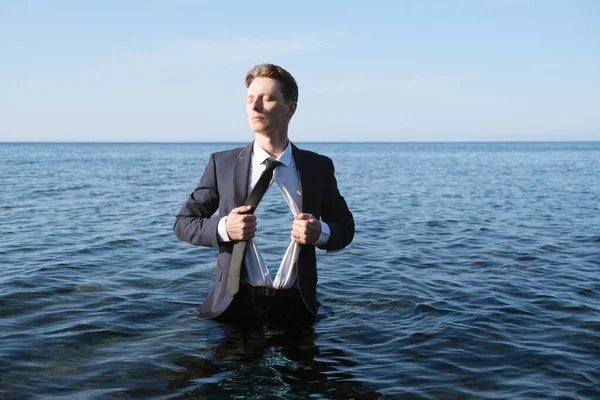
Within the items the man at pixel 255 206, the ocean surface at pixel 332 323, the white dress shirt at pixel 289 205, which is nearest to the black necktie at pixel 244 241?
the man at pixel 255 206

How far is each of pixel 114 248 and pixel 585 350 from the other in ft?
32.5

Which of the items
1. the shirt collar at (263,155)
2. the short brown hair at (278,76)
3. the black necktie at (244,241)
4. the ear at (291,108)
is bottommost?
the black necktie at (244,241)

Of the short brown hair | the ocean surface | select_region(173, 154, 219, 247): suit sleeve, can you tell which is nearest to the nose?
the short brown hair

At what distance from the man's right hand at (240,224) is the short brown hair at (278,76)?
113 centimetres

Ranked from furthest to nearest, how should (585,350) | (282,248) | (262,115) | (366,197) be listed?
1. (366,197)
2. (282,248)
3. (585,350)
4. (262,115)

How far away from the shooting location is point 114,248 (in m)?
12.8

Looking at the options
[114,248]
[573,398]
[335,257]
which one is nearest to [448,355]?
[573,398]

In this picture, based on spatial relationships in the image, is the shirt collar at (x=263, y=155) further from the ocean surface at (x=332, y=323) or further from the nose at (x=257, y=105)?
the ocean surface at (x=332, y=323)

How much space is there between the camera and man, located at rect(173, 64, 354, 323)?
196 inches

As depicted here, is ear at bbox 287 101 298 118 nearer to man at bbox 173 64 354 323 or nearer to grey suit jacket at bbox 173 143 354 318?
man at bbox 173 64 354 323

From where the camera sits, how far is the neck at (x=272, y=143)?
5215 millimetres

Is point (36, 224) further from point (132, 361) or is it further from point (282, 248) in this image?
point (132, 361)

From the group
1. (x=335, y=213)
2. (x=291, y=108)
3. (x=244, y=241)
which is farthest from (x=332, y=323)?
(x=291, y=108)

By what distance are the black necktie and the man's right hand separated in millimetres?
74
